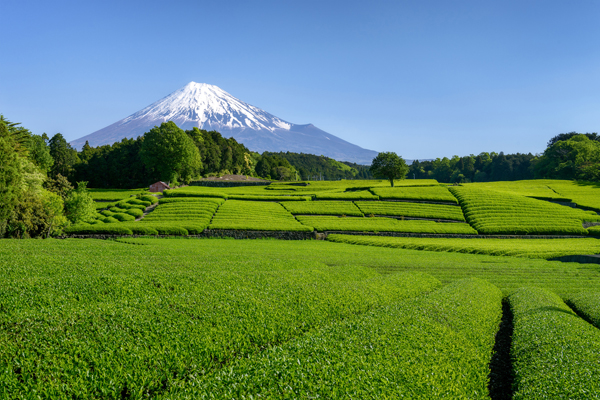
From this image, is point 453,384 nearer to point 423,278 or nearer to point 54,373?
point 54,373

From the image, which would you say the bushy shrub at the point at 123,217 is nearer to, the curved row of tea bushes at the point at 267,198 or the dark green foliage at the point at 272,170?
the curved row of tea bushes at the point at 267,198

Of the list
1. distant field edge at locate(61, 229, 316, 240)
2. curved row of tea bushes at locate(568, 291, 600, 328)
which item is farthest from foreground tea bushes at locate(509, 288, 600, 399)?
distant field edge at locate(61, 229, 316, 240)

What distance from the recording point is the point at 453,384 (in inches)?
256

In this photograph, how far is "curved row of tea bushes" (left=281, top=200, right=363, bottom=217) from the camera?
5166cm

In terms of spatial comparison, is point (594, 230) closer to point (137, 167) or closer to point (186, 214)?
point (186, 214)

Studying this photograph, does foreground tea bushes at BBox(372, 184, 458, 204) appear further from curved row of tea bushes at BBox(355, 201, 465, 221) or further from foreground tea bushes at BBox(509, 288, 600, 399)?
foreground tea bushes at BBox(509, 288, 600, 399)

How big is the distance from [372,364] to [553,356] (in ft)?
16.1

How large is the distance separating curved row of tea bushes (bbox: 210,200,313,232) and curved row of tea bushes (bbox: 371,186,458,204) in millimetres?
16281

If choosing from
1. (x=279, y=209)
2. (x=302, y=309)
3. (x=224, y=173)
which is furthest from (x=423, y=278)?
(x=224, y=173)

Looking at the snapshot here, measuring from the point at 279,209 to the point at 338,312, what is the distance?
42.3 meters

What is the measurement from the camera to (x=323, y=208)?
5306cm

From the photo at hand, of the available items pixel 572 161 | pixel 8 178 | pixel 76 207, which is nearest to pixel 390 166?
pixel 76 207

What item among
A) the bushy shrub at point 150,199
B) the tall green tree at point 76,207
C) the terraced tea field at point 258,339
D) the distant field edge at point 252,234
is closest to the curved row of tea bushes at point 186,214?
the distant field edge at point 252,234

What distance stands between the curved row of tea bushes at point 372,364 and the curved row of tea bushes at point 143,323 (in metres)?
0.69
